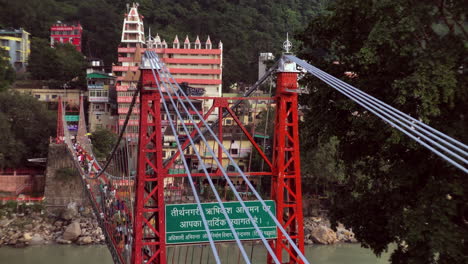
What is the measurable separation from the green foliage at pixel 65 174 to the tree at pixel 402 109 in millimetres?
10379

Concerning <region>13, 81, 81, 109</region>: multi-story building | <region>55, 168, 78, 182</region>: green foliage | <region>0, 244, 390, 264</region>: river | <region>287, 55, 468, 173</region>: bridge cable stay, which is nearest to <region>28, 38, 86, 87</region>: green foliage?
<region>13, 81, 81, 109</region>: multi-story building

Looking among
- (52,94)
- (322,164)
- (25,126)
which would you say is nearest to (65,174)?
(25,126)

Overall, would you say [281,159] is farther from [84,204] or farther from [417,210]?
[84,204]

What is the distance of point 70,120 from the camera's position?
61.7ft

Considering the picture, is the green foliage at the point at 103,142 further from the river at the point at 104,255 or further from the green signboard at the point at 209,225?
the green signboard at the point at 209,225

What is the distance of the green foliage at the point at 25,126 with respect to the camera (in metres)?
15.4

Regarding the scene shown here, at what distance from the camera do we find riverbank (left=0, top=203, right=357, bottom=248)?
12.3m

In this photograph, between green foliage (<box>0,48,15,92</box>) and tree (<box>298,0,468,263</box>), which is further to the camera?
green foliage (<box>0,48,15,92</box>)

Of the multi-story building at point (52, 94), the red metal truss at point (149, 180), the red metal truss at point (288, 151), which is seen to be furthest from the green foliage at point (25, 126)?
the red metal truss at point (288, 151)

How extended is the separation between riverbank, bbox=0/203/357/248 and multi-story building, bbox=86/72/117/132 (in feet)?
17.3

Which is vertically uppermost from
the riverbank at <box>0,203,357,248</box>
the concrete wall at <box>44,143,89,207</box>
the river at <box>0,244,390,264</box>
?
the concrete wall at <box>44,143,89,207</box>

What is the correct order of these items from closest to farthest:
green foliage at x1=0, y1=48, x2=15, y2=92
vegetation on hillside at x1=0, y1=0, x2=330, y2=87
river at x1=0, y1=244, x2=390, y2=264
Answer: river at x1=0, y1=244, x2=390, y2=264 → green foliage at x1=0, y1=48, x2=15, y2=92 → vegetation on hillside at x1=0, y1=0, x2=330, y2=87

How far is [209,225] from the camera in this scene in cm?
414

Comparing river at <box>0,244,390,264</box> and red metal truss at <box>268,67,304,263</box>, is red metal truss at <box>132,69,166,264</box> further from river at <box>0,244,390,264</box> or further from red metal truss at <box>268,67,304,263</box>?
river at <box>0,244,390,264</box>
